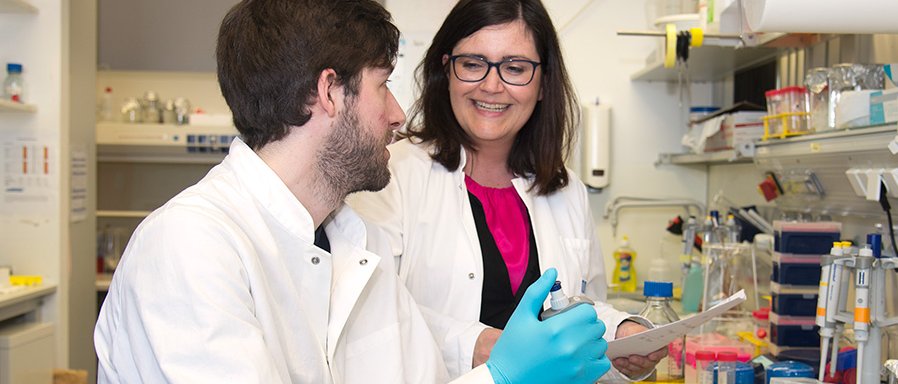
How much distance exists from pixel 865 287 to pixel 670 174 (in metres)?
2.36

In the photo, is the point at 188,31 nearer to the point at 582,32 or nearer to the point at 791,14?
the point at 582,32

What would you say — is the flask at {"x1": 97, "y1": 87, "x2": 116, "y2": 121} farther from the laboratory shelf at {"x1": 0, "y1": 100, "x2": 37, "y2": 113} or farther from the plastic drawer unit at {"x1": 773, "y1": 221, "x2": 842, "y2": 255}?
the plastic drawer unit at {"x1": 773, "y1": 221, "x2": 842, "y2": 255}

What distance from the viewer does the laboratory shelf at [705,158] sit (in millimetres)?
2709

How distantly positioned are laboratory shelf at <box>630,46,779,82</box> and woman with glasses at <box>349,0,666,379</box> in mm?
1323

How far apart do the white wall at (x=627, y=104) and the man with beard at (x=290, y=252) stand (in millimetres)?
2510

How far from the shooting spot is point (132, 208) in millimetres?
5254

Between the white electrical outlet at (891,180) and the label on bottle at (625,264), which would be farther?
the label on bottle at (625,264)

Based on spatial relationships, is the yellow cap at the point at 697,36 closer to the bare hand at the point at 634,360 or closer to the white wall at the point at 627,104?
the bare hand at the point at 634,360

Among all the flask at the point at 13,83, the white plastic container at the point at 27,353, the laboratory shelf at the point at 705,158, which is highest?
the flask at the point at 13,83

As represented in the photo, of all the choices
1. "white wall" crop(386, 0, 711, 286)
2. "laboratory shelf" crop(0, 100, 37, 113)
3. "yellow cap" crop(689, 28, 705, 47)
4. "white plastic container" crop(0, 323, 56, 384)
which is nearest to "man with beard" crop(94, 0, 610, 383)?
"yellow cap" crop(689, 28, 705, 47)

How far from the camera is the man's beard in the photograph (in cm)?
127

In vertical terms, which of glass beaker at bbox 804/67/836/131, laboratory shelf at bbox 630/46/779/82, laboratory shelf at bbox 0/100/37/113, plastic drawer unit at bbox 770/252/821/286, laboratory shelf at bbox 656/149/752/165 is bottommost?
plastic drawer unit at bbox 770/252/821/286

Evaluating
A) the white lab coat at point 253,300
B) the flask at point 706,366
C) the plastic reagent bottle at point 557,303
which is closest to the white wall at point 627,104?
the flask at point 706,366

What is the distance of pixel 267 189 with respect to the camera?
122 cm
